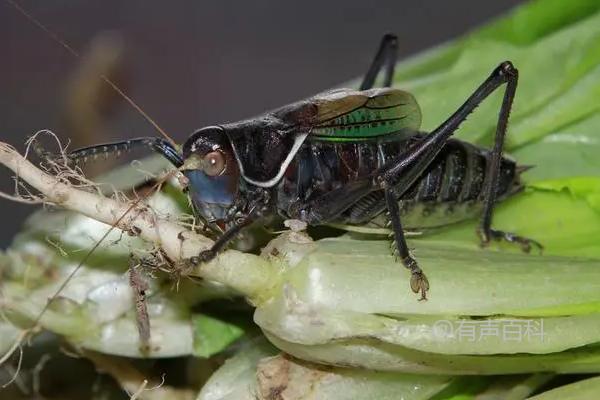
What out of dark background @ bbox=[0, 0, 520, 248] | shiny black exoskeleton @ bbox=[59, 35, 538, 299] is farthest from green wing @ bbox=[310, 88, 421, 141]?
dark background @ bbox=[0, 0, 520, 248]

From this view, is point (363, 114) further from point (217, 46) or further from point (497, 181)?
point (217, 46)

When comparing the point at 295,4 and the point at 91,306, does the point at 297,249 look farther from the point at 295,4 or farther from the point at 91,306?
the point at 295,4

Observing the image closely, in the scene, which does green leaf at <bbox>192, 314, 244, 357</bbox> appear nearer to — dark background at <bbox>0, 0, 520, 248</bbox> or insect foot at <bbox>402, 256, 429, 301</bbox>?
insect foot at <bbox>402, 256, 429, 301</bbox>

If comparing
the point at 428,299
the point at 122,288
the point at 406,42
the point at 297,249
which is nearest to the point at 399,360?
the point at 428,299

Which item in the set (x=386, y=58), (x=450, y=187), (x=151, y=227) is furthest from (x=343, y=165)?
(x=386, y=58)

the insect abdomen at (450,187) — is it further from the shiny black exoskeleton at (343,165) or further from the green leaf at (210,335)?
the green leaf at (210,335)

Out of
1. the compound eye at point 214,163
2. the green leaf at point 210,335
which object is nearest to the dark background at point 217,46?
the green leaf at point 210,335
